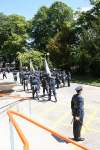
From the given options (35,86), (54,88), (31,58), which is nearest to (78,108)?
(54,88)

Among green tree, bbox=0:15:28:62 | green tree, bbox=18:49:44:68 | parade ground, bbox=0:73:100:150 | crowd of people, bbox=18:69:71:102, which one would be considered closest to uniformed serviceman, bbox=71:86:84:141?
parade ground, bbox=0:73:100:150

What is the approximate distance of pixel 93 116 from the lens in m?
19.3

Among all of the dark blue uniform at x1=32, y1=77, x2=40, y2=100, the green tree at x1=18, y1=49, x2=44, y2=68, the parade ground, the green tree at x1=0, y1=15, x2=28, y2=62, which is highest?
the green tree at x1=0, y1=15, x2=28, y2=62

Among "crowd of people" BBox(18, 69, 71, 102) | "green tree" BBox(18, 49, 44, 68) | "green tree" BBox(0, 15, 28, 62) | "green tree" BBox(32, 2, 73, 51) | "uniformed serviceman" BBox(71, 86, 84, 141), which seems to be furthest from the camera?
"green tree" BBox(0, 15, 28, 62)

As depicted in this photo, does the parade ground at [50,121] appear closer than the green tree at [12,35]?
Yes

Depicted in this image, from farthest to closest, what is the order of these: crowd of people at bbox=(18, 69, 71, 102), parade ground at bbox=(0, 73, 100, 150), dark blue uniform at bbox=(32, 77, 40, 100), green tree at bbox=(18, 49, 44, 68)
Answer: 1. green tree at bbox=(18, 49, 44, 68)
2. dark blue uniform at bbox=(32, 77, 40, 100)
3. crowd of people at bbox=(18, 69, 71, 102)
4. parade ground at bbox=(0, 73, 100, 150)

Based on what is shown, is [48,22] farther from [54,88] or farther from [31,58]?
[54,88]

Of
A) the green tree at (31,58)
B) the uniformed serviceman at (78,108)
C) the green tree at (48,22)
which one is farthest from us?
the green tree at (48,22)

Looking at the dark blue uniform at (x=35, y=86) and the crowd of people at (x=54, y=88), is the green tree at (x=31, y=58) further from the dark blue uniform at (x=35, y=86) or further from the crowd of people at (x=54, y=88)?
the dark blue uniform at (x=35, y=86)

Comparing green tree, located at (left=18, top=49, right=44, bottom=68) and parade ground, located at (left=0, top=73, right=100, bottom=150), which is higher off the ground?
green tree, located at (left=18, top=49, right=44, bottom=68)

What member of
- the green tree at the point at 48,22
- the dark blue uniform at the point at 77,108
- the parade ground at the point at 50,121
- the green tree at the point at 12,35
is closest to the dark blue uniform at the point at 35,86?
the parade ground at the point at 50,121

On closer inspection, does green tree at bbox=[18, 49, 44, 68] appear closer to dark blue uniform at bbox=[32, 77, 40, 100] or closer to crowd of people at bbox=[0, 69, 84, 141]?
crowd of people at bbox=[0, 69, 84, 141]

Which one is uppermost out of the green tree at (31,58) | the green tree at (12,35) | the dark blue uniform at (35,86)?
the green tree at (12,35)

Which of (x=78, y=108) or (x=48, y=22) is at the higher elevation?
(x=48, y=22)
